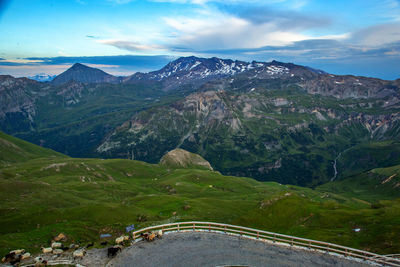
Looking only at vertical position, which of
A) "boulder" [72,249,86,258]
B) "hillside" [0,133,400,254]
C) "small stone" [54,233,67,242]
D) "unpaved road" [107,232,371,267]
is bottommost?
"hillside" [0,133,400,254]

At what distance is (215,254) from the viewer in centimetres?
4031

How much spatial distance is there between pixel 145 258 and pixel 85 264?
26.2 ft

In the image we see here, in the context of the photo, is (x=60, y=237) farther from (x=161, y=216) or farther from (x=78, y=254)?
(x=161, y=216)

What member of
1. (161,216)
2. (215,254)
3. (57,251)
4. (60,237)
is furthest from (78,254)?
(161,216)

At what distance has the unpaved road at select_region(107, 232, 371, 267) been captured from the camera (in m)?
38.0

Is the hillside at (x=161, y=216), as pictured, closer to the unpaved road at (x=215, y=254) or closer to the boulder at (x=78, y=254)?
the boulder at (x=78, y=254)

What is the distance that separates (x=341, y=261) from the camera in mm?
39500

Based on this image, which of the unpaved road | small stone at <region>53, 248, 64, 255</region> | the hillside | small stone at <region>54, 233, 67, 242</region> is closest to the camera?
the unpaved road

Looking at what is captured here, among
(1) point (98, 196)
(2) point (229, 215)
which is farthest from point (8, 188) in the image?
(2) point (229, 215)

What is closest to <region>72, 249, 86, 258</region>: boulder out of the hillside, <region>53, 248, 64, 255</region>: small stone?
<region>53, 248, 64, 255</region>: small stone

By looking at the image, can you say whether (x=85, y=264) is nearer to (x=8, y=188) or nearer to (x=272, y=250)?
(x=272, y=250)

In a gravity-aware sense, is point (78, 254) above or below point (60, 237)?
above

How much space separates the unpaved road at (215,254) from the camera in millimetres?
38000

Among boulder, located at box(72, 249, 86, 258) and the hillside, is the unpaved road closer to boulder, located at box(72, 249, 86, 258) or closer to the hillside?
boulder, located at box(72, 249, 86, 258)
